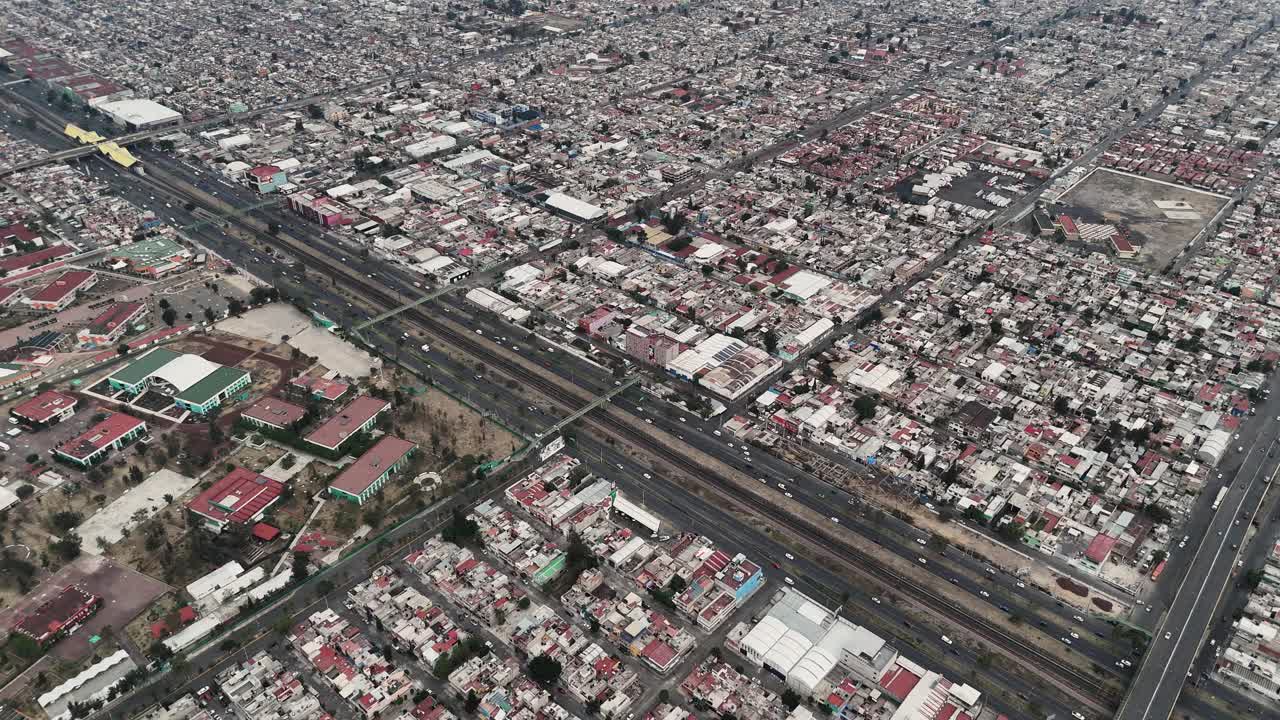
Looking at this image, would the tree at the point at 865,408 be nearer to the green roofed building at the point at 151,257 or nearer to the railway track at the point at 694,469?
the railway track at the point at 694,469

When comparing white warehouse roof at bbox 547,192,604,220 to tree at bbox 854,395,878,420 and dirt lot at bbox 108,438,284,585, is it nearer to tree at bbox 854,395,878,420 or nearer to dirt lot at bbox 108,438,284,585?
tree at bbox 854,395,878,420

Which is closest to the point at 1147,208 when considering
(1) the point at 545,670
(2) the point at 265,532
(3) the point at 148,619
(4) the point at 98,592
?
(1) the point at 545,670

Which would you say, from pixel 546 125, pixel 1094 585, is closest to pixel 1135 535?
pixel 1094 585

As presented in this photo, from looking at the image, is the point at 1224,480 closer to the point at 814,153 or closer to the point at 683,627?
the point at 683,627

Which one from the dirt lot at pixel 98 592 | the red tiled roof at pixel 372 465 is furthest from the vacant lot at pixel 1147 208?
the dirt lot at pixel 98 592

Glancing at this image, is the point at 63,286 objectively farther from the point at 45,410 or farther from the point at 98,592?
the point at 98,592

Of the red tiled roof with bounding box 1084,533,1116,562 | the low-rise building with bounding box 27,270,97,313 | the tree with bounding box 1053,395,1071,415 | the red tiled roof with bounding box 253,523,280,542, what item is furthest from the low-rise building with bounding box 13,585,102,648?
the tree with bounding box 1053,395,1071,415
